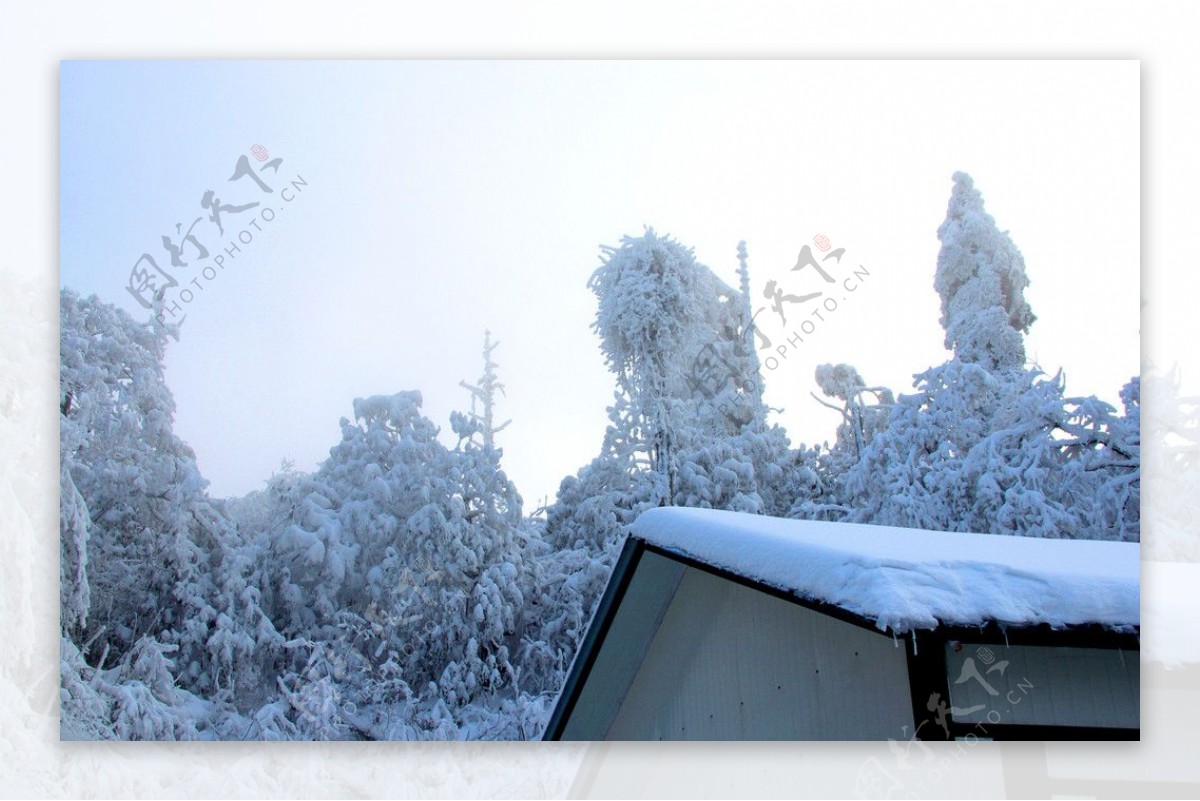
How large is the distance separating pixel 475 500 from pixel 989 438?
289 cm

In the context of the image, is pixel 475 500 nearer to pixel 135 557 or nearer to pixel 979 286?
pixel 135 557

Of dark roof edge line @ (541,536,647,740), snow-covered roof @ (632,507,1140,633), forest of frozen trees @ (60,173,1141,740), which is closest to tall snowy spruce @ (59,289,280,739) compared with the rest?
forest of frozen trees @ (60,173,1141,740)

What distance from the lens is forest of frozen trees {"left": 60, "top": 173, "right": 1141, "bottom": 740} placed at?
4289mm

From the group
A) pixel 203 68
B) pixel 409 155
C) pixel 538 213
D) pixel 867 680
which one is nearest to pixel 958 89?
pixel 538 213

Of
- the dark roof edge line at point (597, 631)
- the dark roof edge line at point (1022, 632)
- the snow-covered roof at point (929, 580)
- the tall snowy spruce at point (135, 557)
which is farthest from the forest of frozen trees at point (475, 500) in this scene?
the dark roof edge line at point (1022, 632)

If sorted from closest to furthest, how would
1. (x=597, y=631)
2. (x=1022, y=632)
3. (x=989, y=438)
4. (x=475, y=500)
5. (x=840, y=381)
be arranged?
(x=1022, y=632)
(x=597, y=631)
(x=840, y=381)
(x=475, y=500)
(x=989, y=438)

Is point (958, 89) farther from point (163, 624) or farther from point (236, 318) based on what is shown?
point (163, 624)

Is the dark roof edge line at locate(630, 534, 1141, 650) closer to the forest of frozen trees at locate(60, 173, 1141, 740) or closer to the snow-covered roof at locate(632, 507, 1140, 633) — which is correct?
the snow-covered roof at locate(632, 507, 1140, 633)

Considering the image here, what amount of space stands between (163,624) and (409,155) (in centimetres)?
237

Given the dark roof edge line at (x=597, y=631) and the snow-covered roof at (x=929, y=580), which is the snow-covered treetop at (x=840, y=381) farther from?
the snow-covered roof at (x=929, y=580)

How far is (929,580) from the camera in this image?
2.14 metres

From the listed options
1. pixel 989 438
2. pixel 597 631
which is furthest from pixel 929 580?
pixel 989 438

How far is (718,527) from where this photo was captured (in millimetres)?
2840

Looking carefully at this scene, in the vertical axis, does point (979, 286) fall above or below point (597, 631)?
above
